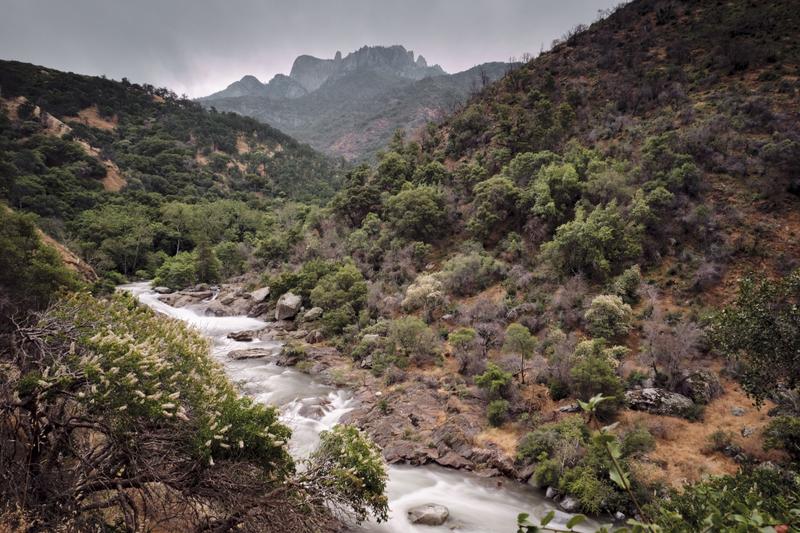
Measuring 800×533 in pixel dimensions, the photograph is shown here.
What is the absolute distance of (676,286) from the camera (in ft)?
68.8

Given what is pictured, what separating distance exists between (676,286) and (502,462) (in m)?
13.8

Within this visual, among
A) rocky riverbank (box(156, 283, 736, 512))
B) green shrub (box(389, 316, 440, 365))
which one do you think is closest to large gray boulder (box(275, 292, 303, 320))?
rocky riverbank (box(156, 283, 736, 512))

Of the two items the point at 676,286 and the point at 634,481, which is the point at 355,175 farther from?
the point at 634,481

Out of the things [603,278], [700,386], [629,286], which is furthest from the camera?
[603,278]

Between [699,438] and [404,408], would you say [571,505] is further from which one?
[404,408]

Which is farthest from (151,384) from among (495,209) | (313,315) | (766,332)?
(495,209)

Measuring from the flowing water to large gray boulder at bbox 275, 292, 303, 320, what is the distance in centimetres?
905

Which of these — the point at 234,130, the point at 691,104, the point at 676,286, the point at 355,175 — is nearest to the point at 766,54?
the point at 691,104

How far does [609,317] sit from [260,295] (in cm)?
2732

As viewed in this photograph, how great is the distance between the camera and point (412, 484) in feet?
44.6

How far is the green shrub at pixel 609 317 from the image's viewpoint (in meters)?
18.7

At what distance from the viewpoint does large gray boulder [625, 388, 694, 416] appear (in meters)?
15.0

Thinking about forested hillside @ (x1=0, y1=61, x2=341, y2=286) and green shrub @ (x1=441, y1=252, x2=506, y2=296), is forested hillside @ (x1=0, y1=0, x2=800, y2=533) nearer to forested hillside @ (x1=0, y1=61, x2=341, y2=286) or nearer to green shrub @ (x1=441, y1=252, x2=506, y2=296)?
green shrub @ (x1=441, y1=252, x2=506, y2=296)

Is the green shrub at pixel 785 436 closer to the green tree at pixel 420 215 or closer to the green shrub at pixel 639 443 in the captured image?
the green shrub at pixel 639 443
